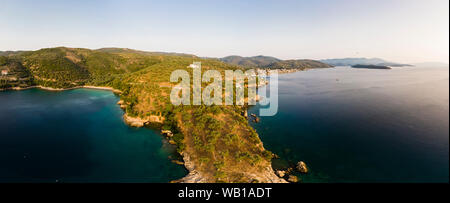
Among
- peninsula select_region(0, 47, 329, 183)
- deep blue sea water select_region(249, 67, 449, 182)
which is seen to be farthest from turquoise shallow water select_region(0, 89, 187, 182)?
deep blue sea water select_region(249, 67, 449, 182)

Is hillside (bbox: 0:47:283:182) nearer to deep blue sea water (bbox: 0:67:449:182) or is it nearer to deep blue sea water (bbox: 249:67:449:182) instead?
deep blue sea water (bbox: 0:67:449:182)

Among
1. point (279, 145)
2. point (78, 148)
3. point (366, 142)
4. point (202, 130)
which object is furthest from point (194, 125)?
point (366, 142)

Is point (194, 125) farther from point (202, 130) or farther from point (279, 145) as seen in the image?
point (279, 145)

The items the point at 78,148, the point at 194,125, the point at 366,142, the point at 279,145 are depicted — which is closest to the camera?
the point at 78,148

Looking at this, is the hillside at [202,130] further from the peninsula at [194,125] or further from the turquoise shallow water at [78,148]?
the turquoise shallow water at [78,148]

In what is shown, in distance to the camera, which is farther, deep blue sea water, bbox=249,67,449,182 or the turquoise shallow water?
the turquoise shallow water

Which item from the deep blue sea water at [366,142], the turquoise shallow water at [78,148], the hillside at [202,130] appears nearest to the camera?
the deep blue sea water at [366,142]

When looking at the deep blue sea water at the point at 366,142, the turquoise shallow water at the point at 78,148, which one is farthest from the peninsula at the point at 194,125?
the deep blue sea water at the point at 366,142

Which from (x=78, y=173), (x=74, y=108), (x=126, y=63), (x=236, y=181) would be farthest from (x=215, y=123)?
(x=126, y=63)

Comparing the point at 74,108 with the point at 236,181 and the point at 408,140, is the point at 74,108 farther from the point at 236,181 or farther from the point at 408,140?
the point at 408,140

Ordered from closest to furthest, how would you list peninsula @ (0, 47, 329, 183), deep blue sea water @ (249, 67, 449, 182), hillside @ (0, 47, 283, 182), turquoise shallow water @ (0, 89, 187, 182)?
1. deep blue sea water @ (249, 67, 449, 182)
2. hillside @ (0, 47, 283, 182)
3. peninsula @ (0, 47, 329, 183)
4. turquoise shallow water @ (0, 89, 187, 182)
